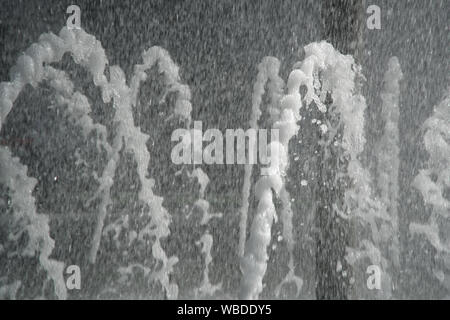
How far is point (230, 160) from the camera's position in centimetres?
644

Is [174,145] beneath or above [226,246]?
above

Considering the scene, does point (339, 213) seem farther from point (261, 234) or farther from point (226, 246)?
point (226, 246)

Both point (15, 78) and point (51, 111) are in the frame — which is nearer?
point (15, 78)

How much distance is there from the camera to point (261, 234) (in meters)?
2.91

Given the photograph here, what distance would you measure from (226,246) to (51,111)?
2853 mm

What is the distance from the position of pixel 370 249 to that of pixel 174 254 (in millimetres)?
1698

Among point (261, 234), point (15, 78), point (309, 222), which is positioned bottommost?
point (261, 234)

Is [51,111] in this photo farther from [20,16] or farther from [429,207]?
[429,207]
